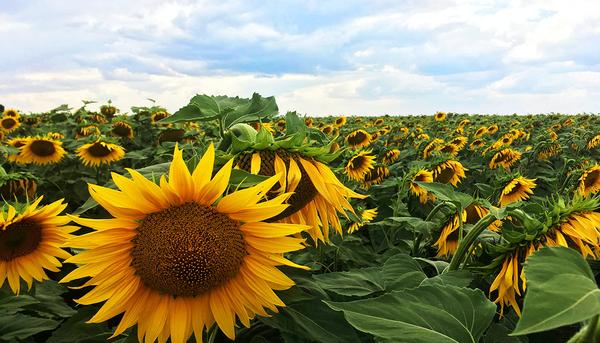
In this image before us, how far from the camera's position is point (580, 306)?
59 centimetres

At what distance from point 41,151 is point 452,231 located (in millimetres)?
4820

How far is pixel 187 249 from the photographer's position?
1148 mm

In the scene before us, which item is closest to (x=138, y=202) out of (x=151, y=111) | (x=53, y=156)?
(x=53, y=156)

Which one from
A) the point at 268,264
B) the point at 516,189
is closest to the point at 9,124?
the point at 516,189

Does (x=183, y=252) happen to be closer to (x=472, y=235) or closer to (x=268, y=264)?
(x=268, y=264)

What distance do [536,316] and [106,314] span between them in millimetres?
1039

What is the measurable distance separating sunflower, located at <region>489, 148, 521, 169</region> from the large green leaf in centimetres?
624

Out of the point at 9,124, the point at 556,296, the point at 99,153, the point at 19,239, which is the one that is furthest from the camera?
the point at 9,124

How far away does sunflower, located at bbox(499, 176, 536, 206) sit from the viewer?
4008mm

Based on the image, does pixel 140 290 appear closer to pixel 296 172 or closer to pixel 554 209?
pixel 296 172

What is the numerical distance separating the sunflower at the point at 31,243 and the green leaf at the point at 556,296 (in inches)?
77.1

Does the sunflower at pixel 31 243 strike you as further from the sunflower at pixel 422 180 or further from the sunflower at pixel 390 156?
the sunflower at pixel 390 156

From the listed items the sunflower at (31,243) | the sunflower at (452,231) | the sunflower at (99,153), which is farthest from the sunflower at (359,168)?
the sunflower at (31,243)

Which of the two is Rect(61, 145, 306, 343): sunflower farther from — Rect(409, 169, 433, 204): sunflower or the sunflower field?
Rect(409, 169, 433, 204): sunflower
